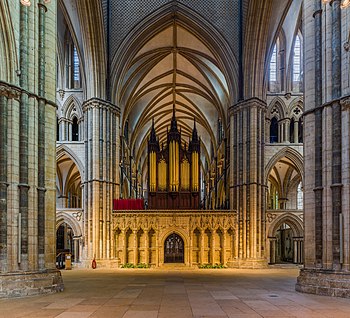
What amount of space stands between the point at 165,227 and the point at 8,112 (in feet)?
64.2

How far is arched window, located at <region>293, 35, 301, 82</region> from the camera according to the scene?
35.0m

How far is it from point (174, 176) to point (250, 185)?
25.5 feet

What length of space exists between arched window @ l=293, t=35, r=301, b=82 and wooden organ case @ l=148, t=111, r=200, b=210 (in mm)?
9952

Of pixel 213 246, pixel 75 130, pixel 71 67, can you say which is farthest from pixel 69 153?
pixel 213 246

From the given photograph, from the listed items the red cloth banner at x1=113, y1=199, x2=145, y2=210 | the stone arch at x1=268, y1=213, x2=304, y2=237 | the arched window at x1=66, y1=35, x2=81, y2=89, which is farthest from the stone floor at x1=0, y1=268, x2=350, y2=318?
the arched window at x1=66, y1=35, x2=81, y2=89

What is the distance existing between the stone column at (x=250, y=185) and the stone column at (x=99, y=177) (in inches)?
366

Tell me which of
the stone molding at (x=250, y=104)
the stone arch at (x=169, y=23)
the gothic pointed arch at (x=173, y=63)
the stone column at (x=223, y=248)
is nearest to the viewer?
the stone molding at (x=250, y=104)

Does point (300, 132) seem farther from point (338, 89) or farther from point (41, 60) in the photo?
point (41, 60)

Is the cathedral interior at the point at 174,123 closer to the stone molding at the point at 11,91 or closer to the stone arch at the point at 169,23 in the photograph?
the stone arch at the point at 169,23

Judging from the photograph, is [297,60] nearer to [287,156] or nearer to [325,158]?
[287,156]

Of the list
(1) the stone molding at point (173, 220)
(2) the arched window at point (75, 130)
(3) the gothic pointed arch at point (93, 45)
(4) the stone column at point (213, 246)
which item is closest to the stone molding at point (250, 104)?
(1) the stone molding at point (173, 220)

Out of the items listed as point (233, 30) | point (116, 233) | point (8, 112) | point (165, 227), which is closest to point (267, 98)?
point (233, 30)

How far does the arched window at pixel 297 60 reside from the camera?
35000 mm

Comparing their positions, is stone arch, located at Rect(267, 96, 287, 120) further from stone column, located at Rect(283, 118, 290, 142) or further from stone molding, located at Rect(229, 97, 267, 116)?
stone molding, located at Rect(229, 97, 267, 116)
